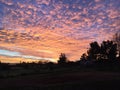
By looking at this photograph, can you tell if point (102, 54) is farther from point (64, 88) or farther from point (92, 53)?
point (64, 88)

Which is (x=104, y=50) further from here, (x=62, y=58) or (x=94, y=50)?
(x=62, y=58)

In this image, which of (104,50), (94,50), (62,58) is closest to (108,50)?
(104,50)

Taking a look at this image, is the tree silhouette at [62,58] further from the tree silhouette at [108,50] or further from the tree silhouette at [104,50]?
the tree silhouette at [108,50]

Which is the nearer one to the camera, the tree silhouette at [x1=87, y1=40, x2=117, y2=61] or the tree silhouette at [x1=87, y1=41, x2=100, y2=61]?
the tree silhouette at [x1=87, y1=40, x2=117, y2=61]

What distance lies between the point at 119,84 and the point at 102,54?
6075 centimetres

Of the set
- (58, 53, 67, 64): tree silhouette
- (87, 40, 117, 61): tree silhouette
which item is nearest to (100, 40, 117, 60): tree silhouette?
(87, 40, 117, 61): tree silhouette

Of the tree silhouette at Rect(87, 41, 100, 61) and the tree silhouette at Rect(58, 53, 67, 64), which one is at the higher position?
the tree silhouette at Rect(87, 41, 100, 61)

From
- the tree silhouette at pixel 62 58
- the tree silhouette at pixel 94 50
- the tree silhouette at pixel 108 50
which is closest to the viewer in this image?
the tree silhouette at pixel 108 50

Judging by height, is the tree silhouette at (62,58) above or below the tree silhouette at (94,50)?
below

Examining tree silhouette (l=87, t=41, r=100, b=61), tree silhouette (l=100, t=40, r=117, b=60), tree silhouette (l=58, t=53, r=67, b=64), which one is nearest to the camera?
tree silhouette (l=100, t=40, r=117, b=60)

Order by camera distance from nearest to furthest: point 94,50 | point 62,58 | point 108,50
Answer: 1. point 108,50
2. point 94,50
3. point 62,58

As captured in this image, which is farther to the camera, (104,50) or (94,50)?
(94,50)

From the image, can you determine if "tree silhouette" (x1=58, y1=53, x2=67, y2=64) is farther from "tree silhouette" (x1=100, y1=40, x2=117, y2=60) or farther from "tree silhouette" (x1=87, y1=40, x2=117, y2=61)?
"tree silhouette" (x1=100, y1=40, x2=117, y2=60)

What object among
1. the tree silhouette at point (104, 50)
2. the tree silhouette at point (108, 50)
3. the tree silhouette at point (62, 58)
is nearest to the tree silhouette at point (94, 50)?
the tree silhouette at point (104, 50)
